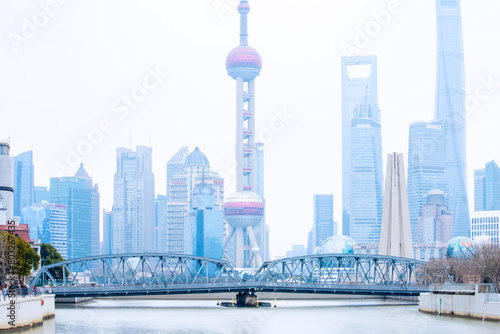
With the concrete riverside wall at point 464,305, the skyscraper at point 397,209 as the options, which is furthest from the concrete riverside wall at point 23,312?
the skyscraper at point 397,209

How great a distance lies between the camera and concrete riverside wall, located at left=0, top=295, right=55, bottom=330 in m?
71.6

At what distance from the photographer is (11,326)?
2886 inches

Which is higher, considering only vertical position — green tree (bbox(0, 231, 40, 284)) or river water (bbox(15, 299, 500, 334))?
green tree (bbox(0, 231, 40, 284))

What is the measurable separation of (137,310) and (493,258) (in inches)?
1726

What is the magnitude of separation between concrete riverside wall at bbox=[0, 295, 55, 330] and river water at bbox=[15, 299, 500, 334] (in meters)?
1.01

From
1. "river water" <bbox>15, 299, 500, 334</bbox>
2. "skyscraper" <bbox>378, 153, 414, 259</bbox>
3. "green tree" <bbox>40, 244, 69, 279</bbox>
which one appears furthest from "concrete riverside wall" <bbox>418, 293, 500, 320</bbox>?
"skyscraper" <bbox>378, 153, 414, 259</bbox>

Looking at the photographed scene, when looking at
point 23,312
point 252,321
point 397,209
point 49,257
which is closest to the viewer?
point 23,312

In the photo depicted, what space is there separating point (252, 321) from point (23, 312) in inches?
1082

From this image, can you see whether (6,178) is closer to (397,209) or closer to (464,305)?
(397,209)

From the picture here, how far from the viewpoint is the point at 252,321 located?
9831 cm

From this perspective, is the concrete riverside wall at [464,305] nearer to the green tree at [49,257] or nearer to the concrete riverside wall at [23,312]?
the concrete riverside wall at [23,312]

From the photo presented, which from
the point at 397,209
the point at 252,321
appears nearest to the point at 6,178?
Result: the point at 397,209

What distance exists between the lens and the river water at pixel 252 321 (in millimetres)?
85688

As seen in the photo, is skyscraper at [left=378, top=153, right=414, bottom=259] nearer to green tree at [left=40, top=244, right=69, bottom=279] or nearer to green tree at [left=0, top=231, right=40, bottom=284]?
green tree at [left=40, top=244, right=69, bottom=279]
